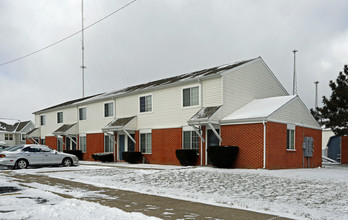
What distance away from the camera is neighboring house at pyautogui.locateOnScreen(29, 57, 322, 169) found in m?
18.4

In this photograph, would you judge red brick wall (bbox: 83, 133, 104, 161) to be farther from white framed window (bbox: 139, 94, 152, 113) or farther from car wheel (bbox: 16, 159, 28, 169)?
car wheel (bbox: 16, 159, 28, 169)

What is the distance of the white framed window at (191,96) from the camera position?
69.2ft

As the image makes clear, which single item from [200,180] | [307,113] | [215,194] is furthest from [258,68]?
[215,194]

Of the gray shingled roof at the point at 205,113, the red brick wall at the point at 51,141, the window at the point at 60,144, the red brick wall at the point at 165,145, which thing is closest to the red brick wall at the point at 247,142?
the gray shingled roof at the point at 205,113

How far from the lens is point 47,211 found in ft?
21.7

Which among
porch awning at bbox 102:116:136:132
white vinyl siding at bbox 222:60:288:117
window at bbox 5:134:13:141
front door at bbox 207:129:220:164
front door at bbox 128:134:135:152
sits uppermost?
white vinyl siding at bbox 222:60:288:117

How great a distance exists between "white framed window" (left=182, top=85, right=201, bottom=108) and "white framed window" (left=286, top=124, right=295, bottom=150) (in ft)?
17.8

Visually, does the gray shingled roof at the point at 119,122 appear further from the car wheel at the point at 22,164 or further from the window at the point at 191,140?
the car wheel at the point at 22,164

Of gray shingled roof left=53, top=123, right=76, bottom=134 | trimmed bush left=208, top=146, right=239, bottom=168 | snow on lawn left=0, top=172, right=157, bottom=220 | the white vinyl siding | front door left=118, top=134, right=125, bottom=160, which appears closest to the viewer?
snow on lawn left=0, top=172, right=157, bottom=220

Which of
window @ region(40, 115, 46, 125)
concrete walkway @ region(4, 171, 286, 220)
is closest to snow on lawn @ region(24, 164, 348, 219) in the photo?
concrete walkway @ region(4, 171, 286, 220)

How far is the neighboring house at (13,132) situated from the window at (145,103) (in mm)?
43886

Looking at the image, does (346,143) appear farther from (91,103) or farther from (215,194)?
(215,194)

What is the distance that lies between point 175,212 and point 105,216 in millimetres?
1533

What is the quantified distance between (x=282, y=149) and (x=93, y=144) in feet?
56.6
